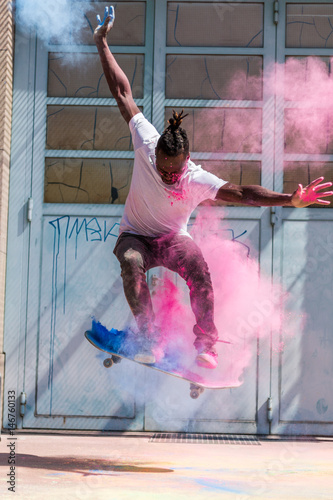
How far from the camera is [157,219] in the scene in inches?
213

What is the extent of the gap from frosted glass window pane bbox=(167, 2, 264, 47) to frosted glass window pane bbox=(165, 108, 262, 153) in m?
0.79

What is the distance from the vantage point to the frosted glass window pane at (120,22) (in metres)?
8.14

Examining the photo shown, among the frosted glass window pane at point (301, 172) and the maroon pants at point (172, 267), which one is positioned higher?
the frosted glass window pane at point (301, 172)

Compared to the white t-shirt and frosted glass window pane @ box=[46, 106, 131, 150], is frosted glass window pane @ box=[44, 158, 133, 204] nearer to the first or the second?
frosted glass window pane @ box=[46, 106, 131, 150]

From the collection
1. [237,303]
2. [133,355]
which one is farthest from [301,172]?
[133,355]

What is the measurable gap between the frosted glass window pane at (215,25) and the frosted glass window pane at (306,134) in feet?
3.07

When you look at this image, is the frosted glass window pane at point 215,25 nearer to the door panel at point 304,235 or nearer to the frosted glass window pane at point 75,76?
the door panel at point 304,235

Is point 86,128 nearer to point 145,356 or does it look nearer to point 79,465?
point 145,356

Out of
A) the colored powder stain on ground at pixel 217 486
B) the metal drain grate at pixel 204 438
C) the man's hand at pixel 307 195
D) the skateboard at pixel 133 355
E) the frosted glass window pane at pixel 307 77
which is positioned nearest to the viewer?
the man's hand at pixel 307 195

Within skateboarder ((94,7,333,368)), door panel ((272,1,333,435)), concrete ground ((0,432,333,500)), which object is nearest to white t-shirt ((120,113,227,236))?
Result: skateboarder ((94,7,333,368))

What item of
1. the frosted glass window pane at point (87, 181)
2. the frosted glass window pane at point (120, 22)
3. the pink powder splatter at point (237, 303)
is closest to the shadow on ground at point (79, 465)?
the pink powder splatter at point (237, 303)

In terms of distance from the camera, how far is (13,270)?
8102 millimetres

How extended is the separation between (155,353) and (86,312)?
272cm

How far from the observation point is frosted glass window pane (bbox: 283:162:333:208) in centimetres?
805
